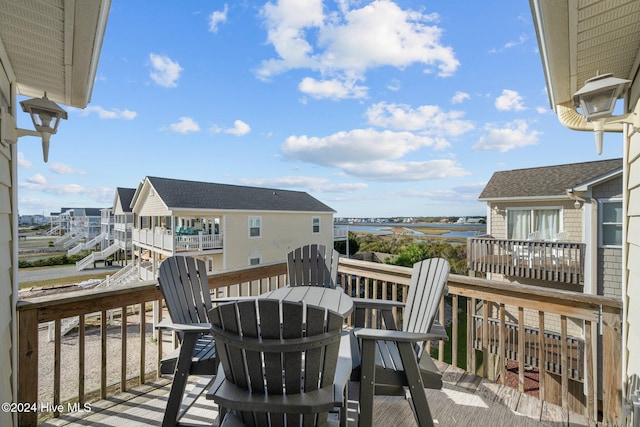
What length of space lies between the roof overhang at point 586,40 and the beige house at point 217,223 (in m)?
9.74

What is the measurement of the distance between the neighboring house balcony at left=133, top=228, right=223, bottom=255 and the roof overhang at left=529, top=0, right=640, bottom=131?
11417 millimetres

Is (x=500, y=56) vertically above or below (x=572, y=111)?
above

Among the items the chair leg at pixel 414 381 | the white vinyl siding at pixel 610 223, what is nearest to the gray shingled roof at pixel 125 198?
the chair leg at pixel 414 381

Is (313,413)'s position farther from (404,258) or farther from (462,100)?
(404,258)

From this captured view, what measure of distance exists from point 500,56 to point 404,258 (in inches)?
343

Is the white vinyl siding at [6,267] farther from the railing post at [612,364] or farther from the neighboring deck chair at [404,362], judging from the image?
the railing post at [612,364]

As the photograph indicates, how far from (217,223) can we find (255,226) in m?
1.54

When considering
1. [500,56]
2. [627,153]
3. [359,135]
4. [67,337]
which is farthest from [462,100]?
[67,337]

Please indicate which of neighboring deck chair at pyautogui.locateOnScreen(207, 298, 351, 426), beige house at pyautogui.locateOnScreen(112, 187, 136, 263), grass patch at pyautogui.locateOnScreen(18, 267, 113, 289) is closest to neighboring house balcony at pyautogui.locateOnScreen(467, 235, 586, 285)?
neighboring deck chair at pyautogui.locateOnScreen(207, 298, 351, 426)

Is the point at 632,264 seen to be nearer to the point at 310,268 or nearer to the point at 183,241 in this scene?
the point at 310,268

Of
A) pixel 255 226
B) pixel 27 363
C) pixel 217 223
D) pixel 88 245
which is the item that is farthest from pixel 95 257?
pixel 27 363

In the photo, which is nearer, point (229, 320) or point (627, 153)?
point (229, 320)

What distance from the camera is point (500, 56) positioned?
A: 6.15 meters

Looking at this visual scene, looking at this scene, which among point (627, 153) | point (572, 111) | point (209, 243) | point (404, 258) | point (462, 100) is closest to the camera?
point (627, 153)
